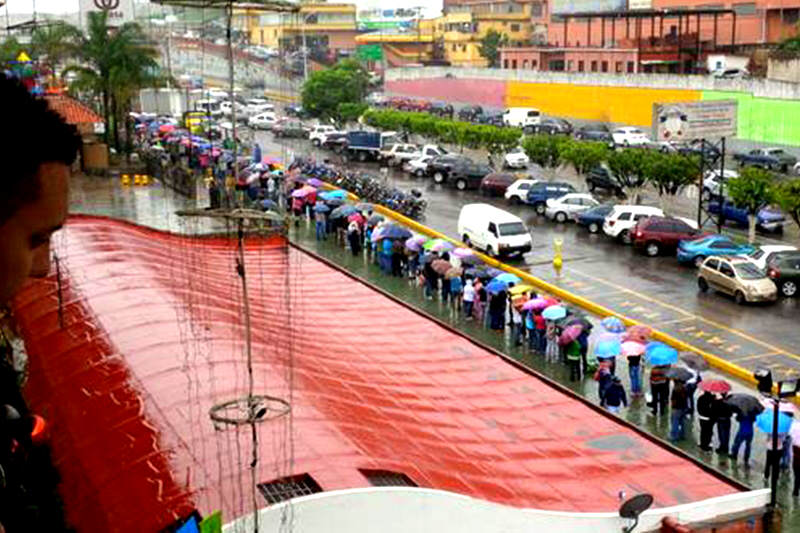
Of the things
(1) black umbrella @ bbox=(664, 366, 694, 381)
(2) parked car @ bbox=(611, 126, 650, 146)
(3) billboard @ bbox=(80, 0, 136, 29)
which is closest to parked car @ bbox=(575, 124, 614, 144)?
(2) parked car @ bbox=(611, 126, 650, 146)

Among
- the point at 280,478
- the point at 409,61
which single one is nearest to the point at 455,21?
the point at 409,61

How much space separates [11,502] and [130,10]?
46891 mm

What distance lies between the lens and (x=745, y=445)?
→ 14969 millimetres

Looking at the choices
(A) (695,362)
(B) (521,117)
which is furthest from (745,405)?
(B) (521,117)

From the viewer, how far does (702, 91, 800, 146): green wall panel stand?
45.7m

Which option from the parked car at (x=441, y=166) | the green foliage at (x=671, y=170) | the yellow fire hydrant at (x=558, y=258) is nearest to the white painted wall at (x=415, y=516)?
the yellow fire hydrant at (x=558, y=258)

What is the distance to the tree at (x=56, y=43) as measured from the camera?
1833 inches

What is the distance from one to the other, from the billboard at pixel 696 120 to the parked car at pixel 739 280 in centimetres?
1018

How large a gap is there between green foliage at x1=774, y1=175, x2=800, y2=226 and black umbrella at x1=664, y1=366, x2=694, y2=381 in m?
→ 12.9

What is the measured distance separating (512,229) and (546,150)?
41.6 feet

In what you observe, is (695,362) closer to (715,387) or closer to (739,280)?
(715,387)

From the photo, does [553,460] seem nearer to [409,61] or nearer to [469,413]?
[469,413]

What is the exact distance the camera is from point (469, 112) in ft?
221

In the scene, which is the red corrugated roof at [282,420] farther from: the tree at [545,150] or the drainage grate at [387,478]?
the tree at [545,150]
